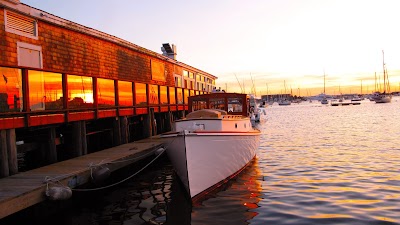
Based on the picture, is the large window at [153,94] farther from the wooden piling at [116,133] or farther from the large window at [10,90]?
the large window at [10,90]

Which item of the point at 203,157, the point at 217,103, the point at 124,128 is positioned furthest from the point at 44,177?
the point at 217,103

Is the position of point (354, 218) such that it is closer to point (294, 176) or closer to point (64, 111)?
point (294, 176)

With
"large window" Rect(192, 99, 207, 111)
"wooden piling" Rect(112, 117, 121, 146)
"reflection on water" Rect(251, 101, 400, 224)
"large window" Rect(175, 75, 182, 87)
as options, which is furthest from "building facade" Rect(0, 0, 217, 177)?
"reflection on water" Rect(251, 101, 400, 224)

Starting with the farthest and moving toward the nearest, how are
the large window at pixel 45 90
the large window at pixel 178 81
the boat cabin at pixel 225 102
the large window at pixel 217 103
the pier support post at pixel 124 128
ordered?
the large window at pixel 178 81
the large window at pixel 217 103
the boat cabin at pixel 225 102
the pier support post at pixel 124 128
the large window at pixel 45 90

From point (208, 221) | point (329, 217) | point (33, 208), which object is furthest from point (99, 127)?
point (329, 217)

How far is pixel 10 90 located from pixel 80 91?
11.5 feet

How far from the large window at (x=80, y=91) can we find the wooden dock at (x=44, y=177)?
2053 mm

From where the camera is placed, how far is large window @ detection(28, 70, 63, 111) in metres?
10.8

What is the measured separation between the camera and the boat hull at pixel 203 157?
35.0ft

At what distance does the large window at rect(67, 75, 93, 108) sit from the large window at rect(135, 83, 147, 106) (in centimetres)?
427

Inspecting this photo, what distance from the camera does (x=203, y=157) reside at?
1110 cm

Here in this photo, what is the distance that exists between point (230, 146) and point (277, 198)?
2.47m

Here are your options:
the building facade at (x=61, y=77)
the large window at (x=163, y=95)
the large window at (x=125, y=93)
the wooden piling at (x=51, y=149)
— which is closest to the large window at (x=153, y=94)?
the building facade at (x=61, y=77)

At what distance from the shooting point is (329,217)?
9.51 meters
